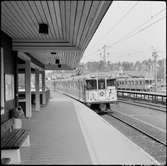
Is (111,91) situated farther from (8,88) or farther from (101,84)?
(8,88)

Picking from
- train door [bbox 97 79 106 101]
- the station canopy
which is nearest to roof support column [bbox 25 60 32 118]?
the station canopy

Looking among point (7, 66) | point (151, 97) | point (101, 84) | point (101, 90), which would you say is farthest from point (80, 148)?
point (151, 97)

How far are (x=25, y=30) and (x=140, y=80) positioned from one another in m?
34.7

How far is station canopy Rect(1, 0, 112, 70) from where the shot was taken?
4.84m

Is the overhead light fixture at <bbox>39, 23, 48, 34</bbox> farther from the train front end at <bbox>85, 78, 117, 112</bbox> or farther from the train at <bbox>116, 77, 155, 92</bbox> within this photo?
the train at <bbox>116, 77, 155, 92</bbox>

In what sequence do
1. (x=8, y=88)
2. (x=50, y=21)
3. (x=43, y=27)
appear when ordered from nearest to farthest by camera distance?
1. (x=50, y=21)
2. (x=43, y=27)
3. (x=8, y=88)

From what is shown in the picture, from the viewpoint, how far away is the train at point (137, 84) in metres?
40.1

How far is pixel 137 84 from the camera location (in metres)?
41.8

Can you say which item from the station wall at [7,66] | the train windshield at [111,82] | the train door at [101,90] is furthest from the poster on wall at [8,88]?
the train windshield at [111,82]

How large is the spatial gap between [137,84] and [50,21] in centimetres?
3661

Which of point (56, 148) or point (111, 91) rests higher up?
point (111, 91)

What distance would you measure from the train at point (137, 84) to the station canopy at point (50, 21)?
105 feet

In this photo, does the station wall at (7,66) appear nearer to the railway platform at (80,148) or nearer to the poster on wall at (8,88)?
the poster on wall at (8,88)

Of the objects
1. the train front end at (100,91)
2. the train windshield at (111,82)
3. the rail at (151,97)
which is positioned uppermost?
the train windshield at (111,82)
